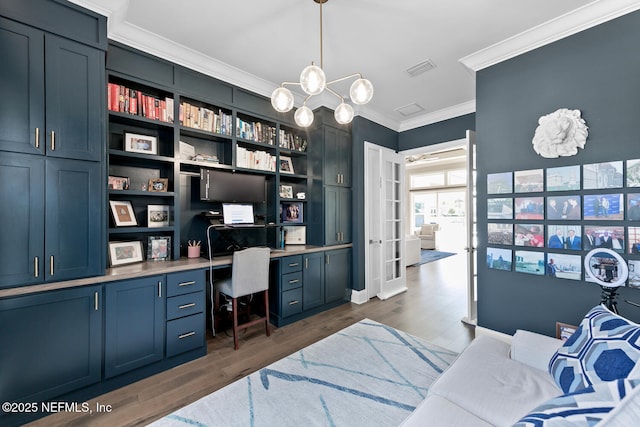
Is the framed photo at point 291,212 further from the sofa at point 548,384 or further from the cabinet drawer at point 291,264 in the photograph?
A: the sofa at point 548,384

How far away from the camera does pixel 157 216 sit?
8.56ft

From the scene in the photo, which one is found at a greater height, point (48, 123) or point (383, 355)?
point (48, 123)

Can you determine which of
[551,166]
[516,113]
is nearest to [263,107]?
[516,113]

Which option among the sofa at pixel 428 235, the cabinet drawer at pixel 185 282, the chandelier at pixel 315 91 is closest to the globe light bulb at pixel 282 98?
the chandelier at pixel 315 91

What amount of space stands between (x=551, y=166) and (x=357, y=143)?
2260 mm

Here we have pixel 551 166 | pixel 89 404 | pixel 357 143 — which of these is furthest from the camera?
pixel 357 143

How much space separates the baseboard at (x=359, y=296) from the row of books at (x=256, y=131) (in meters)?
2.43

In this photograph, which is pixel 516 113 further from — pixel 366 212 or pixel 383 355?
pixel 383 355

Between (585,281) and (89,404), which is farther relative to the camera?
(585,281)

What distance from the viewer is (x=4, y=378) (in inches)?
61.4

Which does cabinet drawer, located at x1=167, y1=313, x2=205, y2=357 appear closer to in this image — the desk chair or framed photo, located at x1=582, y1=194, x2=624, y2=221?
the desk chair

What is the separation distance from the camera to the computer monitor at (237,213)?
2947mm

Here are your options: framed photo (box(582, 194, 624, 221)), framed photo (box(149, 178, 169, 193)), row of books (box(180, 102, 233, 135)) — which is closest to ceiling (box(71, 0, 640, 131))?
row of books (box(180, 102, 233, 135))

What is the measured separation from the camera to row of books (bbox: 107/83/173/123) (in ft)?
7.30
